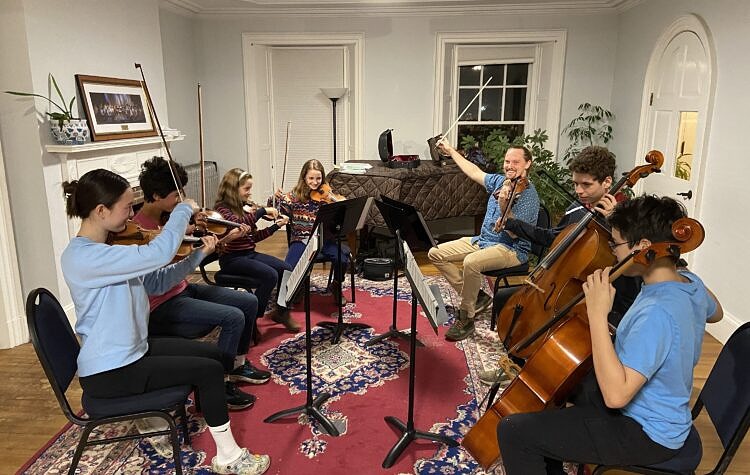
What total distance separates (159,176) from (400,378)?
155cm

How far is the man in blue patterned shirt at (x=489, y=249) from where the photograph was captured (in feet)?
9.96

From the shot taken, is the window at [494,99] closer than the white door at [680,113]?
No

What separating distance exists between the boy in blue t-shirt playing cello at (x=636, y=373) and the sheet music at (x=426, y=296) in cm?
50

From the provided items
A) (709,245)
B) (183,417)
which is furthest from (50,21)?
(709,245)

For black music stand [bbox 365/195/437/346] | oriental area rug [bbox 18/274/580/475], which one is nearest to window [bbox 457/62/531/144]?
oriental area rug [bbox 18/274/580/475]

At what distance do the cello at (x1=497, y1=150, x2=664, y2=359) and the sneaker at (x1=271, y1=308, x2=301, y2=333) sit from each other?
1442 mm

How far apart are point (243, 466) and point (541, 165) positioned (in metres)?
3.85

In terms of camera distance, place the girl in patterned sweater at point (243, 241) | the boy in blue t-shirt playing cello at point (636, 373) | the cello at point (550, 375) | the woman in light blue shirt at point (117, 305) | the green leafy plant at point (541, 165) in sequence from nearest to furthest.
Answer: the boy in blue t-shirt playing cello at point (636, 373), the cello at point (550, 375), the woman in light blue shirt at point (117, 305), the girl in patterned sweater at point (243, 241), the green leafy plant at point (541, 165)

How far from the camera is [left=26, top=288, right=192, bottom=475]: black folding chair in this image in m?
1.69

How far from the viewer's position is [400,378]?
109 inches

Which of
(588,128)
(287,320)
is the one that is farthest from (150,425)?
(588,128)

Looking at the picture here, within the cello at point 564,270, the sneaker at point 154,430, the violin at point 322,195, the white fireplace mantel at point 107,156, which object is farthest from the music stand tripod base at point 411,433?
the white fireplace mantel at point 107,156

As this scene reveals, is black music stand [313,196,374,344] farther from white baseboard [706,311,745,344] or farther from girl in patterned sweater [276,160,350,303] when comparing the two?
white baseboard [706,311,745,344]

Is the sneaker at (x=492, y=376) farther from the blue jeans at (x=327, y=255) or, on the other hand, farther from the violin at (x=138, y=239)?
the violin at (x=138, y=239)
